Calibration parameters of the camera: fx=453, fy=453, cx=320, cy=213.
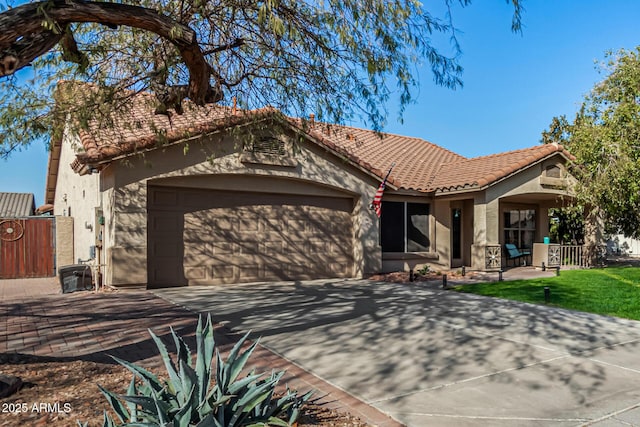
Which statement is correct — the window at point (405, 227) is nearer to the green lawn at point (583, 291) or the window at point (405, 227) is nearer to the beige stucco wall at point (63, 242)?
the green lawn at point (583, 291)

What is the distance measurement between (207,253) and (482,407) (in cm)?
975

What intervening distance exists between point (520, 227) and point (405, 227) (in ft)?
19.9

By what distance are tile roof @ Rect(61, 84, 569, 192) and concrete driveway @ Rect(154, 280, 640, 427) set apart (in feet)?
12.4

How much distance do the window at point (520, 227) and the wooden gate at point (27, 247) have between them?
18.3m

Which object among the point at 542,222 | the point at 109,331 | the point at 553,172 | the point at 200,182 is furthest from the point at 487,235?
the point at 109,331

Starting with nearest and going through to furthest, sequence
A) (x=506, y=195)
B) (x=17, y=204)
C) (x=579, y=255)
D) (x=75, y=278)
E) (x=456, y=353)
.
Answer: (x=456, y=353) → (x=75, y=278) → (x=506, y=195) → (x=579, y=255) → (x=17, y=204)

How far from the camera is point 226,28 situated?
8.46 metres

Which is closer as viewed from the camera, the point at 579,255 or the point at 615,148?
the point at 615,148

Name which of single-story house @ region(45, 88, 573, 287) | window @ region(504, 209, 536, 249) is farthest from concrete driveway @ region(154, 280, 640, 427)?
window @ region(504, 209, 536, 249)

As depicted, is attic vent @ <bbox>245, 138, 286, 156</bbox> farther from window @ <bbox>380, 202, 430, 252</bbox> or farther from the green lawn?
the green lawn

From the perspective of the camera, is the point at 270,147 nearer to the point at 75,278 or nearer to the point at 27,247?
the point at 75,278

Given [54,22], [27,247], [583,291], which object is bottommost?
[583,291]

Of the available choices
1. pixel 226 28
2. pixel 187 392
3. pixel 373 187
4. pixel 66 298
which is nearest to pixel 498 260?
pixel 373 187

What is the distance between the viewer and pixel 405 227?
1695 centimetres
